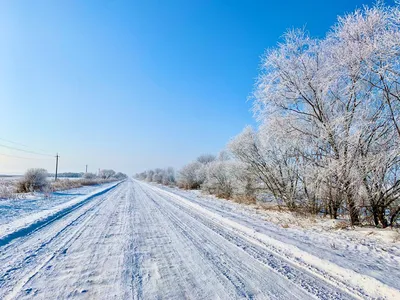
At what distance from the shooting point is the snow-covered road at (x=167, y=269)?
3.40 metres

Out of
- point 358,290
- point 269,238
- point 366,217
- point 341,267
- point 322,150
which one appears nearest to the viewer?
point 358,290

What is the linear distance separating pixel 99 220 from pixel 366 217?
10399mm

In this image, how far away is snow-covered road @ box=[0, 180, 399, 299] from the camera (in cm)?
340

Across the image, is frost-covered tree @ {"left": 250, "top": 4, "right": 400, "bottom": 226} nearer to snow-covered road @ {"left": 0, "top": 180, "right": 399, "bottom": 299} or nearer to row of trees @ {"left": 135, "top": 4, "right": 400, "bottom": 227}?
row of trees @ {"left": 135, "top": 4, "right": 400, "bottom": 227}

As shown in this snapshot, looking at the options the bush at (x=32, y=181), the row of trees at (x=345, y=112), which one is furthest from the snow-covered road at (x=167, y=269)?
the bush at (x=32, y=181)

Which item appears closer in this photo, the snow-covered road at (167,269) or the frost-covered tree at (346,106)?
the snow-covered road at (167,269)

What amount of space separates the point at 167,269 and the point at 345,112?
330 inches

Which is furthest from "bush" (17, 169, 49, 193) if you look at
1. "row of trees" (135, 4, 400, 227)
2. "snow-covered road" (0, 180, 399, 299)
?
"row of trees" (135, 4, 400, 227)

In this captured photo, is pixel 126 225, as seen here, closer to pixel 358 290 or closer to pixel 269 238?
pixel 269 238

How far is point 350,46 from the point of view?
831 cm

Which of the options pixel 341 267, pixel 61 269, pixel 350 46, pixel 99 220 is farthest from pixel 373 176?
pixel 99 220

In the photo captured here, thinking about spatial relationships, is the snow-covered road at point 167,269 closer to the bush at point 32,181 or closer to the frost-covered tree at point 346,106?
the frost-covered tree at point 346,106

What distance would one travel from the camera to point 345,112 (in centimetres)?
884

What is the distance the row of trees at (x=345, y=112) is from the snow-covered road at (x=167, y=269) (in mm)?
4683
